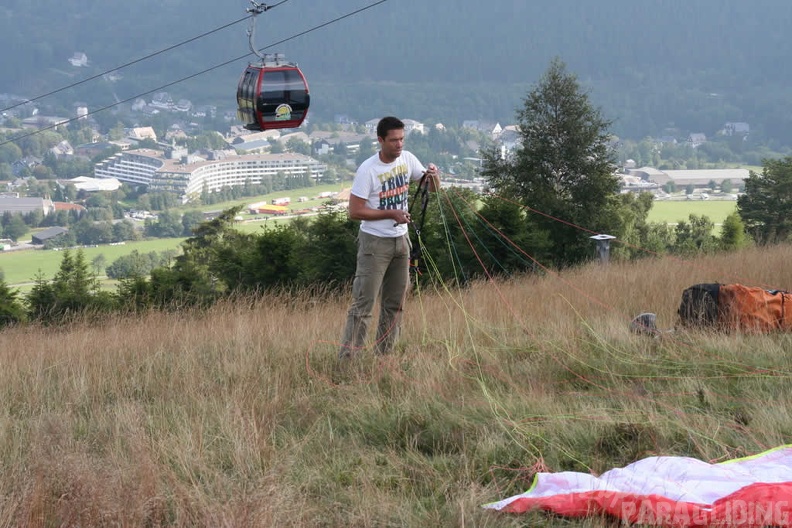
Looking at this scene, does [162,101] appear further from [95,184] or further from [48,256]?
[48,256]

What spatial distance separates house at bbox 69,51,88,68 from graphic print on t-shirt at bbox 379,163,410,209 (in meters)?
199

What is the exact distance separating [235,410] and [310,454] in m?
0.61

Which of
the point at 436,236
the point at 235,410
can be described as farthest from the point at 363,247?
the point at 436,236

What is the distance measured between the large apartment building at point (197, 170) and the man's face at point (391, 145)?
347 ft

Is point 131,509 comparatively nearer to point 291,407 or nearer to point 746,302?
point 291,407

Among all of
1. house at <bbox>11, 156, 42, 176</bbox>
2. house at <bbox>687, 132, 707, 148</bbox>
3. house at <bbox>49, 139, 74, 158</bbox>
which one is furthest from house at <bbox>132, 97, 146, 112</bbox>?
house at <bbox>687, 132, 707, 148</bbox>

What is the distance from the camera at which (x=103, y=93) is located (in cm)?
16025

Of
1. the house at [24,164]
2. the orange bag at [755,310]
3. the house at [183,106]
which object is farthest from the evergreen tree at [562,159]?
the house at [183,106]

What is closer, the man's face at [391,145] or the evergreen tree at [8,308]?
the man's face at [391,145]

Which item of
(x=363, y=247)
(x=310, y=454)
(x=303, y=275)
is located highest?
(x=363, y=247)

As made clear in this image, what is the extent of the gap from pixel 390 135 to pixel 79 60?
20112cm

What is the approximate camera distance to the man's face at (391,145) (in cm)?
522

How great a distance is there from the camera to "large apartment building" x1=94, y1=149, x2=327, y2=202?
111750 mm

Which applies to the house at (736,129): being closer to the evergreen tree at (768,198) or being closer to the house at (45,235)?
the evergreen tree at (768,198)
